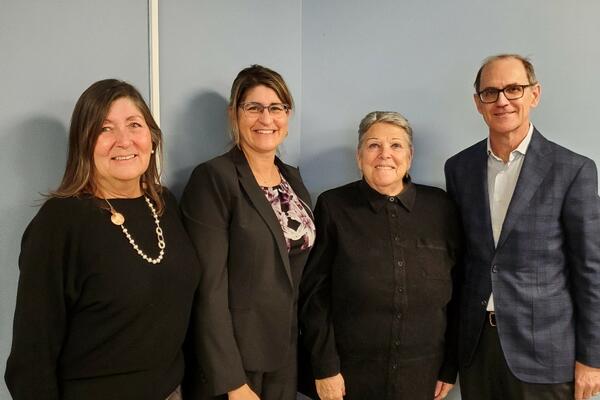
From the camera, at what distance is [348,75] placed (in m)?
2.30

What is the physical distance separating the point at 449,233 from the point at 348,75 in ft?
3.16

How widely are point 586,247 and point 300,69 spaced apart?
61.5 inches

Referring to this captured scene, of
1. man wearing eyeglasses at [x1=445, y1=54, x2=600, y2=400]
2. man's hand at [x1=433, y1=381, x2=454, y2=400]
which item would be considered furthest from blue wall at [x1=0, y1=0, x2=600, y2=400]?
man's hand at [x1=433, y1=381, x2=454, y2=400]

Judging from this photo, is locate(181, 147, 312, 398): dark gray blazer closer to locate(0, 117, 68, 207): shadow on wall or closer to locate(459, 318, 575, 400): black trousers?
locate(0, 117, 68, 207): shadow on wall

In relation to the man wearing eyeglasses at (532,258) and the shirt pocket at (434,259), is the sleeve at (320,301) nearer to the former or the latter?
the shirt pocket at (434,259)

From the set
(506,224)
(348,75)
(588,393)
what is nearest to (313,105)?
(348,75)

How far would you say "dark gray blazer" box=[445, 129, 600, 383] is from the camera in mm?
1538

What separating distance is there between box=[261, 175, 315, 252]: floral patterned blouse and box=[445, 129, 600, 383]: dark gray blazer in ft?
2.13

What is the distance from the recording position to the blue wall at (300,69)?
1.37 metres

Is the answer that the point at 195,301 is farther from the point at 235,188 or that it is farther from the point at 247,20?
the point at 247,20

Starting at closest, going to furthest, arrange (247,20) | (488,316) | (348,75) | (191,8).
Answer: (488,316)
(191,8)
(247,20)
(348,75)

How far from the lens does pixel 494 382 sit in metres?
1.71

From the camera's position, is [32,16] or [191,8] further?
[191,8]

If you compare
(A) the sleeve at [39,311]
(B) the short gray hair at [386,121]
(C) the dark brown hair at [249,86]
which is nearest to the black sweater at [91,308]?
(A) the sleeve at [39,311]
